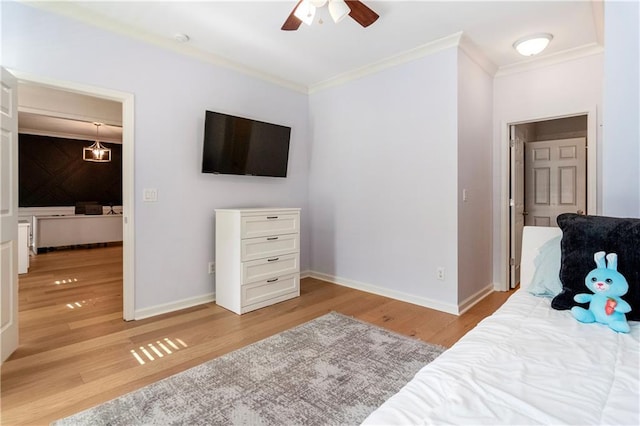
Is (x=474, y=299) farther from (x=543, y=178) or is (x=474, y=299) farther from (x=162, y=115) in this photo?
(x=162, y=115)

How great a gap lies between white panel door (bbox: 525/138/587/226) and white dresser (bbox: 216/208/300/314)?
318 cm

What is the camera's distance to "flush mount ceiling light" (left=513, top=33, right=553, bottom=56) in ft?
9.21

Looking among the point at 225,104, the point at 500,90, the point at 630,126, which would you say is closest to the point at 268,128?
the point at 225,104

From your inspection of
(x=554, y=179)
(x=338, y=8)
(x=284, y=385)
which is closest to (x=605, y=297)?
(x=284, y=385)

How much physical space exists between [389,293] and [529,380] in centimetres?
264

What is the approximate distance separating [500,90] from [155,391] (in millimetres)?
4196

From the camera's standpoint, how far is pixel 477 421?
2.28ft

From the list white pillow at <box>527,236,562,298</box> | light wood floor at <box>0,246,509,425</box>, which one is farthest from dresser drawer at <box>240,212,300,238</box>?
white pillow at <box>527,236,562,298</box>

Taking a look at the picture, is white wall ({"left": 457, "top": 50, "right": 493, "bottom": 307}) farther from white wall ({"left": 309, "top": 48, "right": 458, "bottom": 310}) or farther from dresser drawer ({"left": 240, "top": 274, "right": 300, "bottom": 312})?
dresser drawer ({"left": 240, "top": 274, "right": 300, "bottom": 312})

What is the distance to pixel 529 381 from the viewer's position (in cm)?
85

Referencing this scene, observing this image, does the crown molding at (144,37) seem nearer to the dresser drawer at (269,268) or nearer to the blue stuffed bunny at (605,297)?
the dresser drawer at (269,268)

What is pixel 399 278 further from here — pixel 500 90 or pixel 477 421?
pixel 477 421

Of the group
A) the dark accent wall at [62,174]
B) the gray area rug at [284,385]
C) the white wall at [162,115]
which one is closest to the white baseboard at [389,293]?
the gray area rug at [284,385]

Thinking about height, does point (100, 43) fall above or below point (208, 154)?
above
